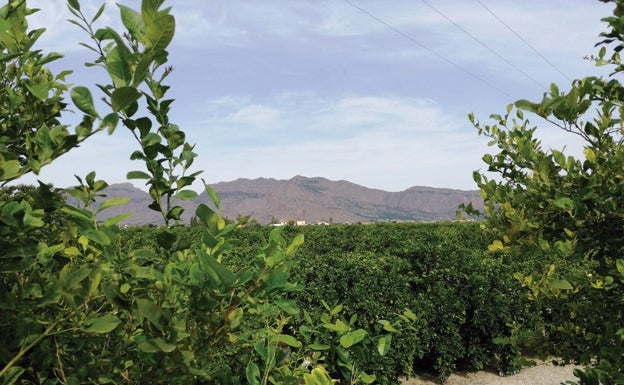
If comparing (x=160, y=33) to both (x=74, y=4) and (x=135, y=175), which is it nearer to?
(x=74, y=4)

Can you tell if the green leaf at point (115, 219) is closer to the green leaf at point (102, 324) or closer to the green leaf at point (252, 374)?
the green leaf at point (102, 324)

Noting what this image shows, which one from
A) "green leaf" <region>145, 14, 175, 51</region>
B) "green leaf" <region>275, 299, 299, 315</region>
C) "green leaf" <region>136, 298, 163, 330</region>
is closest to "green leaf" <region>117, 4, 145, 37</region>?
"green leaf" <region>145, 14, 175, 51</region>

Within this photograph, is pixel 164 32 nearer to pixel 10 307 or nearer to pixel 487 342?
pixel 10 307

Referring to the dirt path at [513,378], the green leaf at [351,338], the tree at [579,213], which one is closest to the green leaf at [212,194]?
the green leaf at [351,338]

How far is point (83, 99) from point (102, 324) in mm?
511

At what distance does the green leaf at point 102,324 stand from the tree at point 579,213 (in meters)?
1.62

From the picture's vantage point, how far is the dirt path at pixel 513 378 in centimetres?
757

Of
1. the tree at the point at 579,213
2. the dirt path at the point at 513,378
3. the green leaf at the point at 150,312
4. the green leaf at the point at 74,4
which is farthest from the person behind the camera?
the dirt path at the point at 513,378

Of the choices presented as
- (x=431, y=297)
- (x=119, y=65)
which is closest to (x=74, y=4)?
(x=119, y=65)

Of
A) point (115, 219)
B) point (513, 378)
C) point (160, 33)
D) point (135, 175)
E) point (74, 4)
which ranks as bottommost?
point (513, 378)

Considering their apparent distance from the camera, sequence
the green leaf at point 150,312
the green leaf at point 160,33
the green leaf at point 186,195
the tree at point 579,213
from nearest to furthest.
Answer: the green leaf at point 160,33 < the green leaf at point 150,312 < the green leaf at point 186,195 < the tree at point 579,213

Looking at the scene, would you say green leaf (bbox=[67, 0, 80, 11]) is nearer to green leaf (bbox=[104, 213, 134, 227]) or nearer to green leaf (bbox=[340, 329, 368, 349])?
green leaf (bbox=[104, 213, 134, 227])

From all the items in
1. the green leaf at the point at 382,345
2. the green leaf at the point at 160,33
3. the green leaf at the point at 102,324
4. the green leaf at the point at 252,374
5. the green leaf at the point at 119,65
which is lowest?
the green leaf at the point at 252,374

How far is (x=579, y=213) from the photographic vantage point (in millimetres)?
1865
